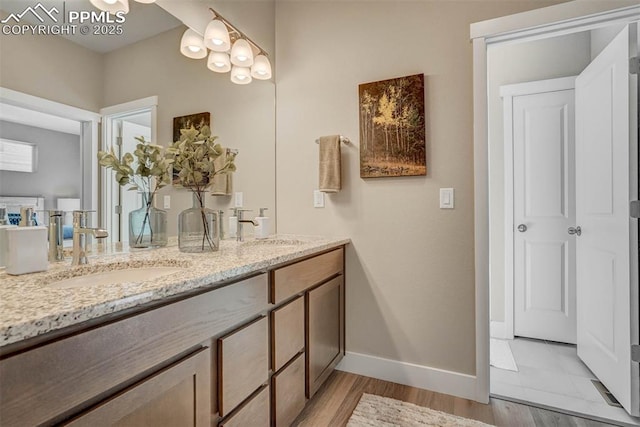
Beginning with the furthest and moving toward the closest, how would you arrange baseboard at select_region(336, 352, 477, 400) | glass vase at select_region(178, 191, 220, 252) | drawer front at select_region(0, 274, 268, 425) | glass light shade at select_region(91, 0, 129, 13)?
baseboard at select_region(336, 352, 477, 400)
glass vase at select_region(178, 191, 220, 252)
glass light shade at select_region(91, 0, 129, 13)
drawer front at select_region(0, 274, 268, 425)

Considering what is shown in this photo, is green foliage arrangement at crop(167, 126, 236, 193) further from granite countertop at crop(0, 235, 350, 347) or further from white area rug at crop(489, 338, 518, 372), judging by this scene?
white area rug at crop(489, 338, 518, 372)

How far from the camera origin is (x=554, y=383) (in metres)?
1.94

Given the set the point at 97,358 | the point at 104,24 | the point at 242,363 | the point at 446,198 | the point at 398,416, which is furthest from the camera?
the point at 446,198

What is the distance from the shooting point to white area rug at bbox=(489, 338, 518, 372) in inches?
85.4

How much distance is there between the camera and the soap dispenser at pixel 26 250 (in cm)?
89

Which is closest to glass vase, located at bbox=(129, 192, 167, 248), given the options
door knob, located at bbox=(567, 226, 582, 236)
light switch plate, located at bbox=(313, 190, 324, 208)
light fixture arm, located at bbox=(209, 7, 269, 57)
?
light switch plate, located at bbox=(313, 190, 324, 208)

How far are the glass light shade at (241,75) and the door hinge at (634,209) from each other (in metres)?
2.25

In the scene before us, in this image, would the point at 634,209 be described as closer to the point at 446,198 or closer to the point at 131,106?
the point at 446,198

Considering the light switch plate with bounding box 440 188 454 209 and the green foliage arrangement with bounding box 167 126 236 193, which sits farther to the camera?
the light switch plate with bounding box 440 188 454 209

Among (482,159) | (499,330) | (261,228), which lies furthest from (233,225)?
(499,330)

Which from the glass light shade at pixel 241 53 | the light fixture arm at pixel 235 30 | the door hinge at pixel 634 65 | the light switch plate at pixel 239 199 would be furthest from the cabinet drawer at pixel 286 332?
the door hinge at pixel 634 65

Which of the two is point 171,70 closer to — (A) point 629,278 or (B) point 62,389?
(B) point 62,389

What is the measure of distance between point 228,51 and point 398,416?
88.2 inches

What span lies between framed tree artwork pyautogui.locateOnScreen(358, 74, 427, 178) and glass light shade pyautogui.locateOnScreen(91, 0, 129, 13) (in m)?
1.29
